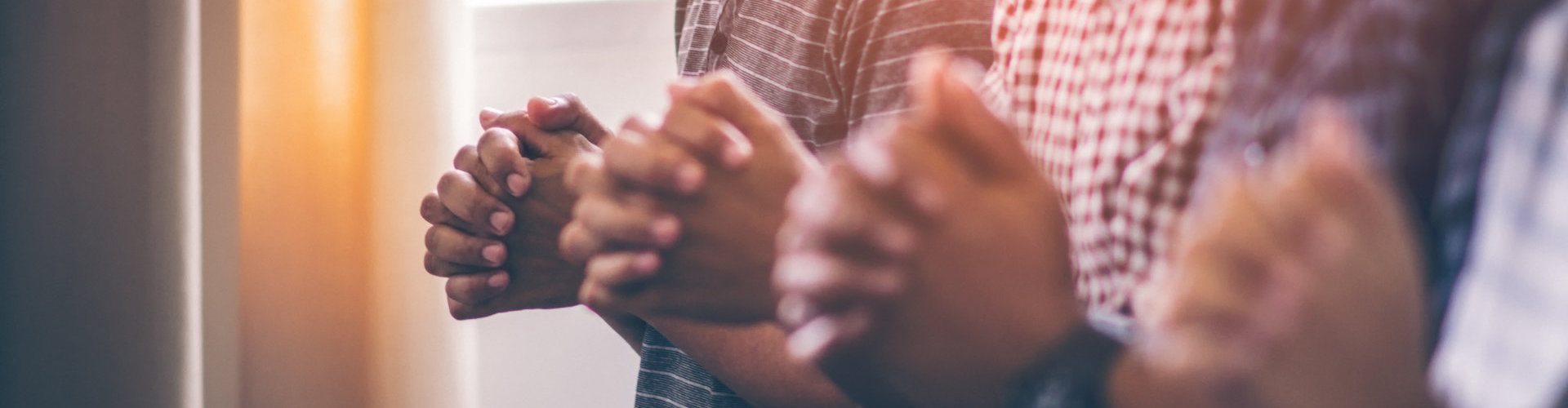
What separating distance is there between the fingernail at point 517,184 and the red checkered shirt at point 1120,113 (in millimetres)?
375

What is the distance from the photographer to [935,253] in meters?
0.29

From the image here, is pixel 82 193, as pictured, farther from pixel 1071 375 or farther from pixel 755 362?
pixel 1071 375

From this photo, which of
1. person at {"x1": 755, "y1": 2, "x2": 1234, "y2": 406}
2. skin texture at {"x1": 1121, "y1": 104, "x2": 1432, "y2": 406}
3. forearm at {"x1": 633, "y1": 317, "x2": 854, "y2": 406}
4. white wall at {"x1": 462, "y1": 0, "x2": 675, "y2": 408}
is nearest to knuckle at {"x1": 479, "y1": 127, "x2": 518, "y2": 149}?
forearm at {"x1": 633, "y1": 317, "x2": 854, "y2": 406}

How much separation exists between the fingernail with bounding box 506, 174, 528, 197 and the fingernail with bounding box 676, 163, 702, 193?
375 millimetres

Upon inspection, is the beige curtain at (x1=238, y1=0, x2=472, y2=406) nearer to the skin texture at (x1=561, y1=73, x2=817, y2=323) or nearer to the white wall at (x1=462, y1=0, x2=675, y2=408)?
the white wall at (x1=462, y1=0, x2=675, y2=408)

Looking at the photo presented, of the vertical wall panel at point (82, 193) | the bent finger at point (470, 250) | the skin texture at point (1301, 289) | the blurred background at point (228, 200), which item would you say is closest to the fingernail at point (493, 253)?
the bent finger at point (470, 250)

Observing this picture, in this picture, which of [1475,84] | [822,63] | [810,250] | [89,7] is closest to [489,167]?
[822,63]

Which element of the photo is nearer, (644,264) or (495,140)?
(644,264)

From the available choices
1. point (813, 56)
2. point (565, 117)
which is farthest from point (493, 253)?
point (813, 56)

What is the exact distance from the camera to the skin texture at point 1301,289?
23 centimetres

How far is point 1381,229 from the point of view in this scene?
232mm

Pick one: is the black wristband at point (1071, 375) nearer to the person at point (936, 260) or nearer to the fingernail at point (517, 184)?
the person at point (936, 260)

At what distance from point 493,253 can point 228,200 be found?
0.87 m

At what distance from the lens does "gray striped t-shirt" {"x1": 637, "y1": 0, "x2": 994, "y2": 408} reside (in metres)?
0.68
